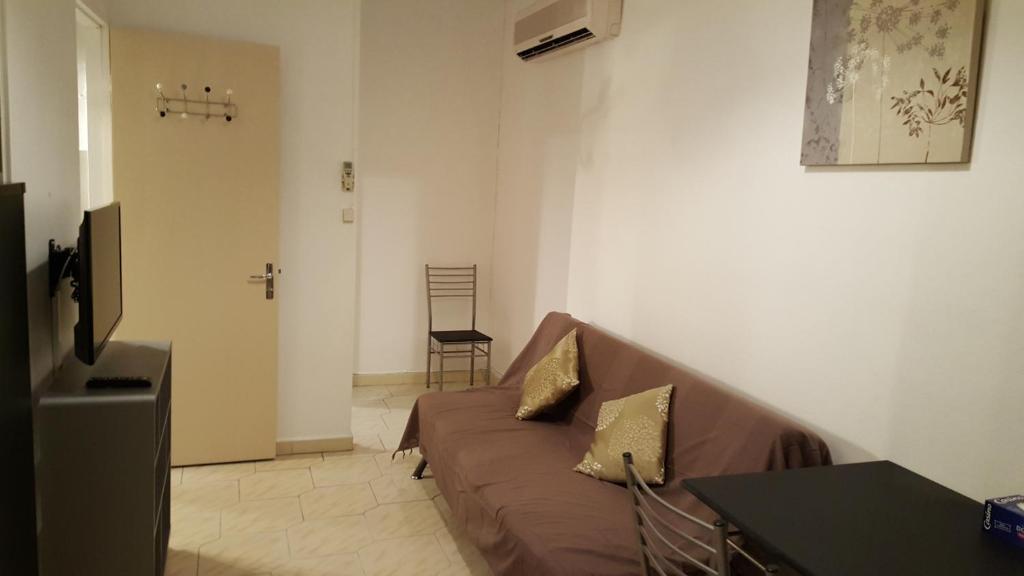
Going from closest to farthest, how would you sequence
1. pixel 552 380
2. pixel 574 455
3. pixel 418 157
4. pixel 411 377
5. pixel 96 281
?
pixel 96 281 < pixel 574 455 < pixel 552 380 < pixel 418 157 < pixel 411 377

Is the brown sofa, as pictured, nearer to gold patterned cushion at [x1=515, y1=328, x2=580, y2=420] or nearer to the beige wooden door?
gold patterned cushion at [x1=515, y1=328, x2=580, y2=420]

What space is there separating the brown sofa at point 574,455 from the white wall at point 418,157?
5.56 feet

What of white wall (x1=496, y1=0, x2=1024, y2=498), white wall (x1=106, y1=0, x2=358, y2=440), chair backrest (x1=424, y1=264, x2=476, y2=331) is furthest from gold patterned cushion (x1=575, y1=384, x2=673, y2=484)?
chair backrest (x1=424, y1=264, x2=476, y2=331)

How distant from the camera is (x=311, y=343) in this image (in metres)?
3.98

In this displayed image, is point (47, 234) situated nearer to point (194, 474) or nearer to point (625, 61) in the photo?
point (194, 474)

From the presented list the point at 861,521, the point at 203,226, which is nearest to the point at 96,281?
the point at 203,226

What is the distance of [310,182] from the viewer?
3.85 m

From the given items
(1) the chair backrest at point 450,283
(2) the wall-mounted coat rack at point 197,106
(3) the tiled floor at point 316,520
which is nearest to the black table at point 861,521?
(3) the tiled floor at point 316,520

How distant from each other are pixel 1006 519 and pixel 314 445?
10.5ft

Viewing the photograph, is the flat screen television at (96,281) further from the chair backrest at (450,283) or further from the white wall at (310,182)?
the chair backrest at (450,283)

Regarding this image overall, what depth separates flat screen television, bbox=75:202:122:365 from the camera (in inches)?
84.0

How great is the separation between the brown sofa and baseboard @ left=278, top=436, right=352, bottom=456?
0.50 meters

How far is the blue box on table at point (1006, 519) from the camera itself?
1.67 m

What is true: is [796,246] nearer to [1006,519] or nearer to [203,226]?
[1006,519]
